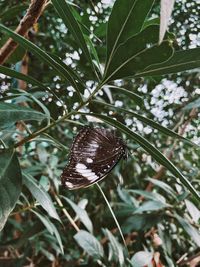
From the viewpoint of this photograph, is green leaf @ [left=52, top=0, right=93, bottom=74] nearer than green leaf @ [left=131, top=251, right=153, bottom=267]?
Yes

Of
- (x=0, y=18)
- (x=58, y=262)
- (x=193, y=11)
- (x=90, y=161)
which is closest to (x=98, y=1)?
(x=193, y=11)

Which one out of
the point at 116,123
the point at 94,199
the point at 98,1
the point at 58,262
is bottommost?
the point at 58,262

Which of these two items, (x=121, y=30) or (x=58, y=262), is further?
(x=58, y=262)

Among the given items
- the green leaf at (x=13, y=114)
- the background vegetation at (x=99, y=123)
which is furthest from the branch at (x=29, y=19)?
the green leaf at (x=13, y=114)

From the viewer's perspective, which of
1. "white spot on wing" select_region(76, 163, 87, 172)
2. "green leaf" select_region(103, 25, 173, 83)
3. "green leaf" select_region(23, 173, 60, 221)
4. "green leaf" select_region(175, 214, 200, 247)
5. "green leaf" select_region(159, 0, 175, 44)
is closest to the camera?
"green leaf" select_region(159, 0, 175, 44)

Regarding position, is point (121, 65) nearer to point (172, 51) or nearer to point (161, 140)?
point (172, 51)

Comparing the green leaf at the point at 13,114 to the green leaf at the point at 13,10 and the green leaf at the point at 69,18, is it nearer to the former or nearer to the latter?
the green leaf at the point at 69,18

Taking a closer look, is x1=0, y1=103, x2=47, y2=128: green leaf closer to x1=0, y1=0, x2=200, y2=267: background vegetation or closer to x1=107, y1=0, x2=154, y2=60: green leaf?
x1=0, y1=0, x2=200, y2=267: background vegetation

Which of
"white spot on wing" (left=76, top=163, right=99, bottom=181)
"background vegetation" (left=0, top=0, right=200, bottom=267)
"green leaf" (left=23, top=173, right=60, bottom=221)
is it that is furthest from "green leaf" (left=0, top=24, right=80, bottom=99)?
"green leaf" (left=23, top=173, right=60, bottom=221)

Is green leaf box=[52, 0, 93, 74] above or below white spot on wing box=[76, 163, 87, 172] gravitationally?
above
